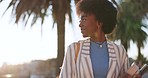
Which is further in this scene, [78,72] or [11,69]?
[11,69]

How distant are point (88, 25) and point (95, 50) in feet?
0.57

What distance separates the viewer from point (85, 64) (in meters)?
2.84

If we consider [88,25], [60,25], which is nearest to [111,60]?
[88,25]

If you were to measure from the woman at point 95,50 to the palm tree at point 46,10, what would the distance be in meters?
14.0

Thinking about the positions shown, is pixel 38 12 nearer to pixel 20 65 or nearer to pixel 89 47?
pixel 89 47

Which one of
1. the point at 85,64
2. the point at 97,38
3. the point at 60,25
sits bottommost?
the point at 85,64

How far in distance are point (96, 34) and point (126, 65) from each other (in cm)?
29

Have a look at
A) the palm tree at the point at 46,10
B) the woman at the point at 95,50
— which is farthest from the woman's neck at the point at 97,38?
the palm tree at the point at 46,10

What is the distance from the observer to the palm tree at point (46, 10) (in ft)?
56.2

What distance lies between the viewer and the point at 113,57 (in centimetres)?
293

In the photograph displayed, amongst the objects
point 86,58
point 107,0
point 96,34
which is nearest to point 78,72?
point 86,58

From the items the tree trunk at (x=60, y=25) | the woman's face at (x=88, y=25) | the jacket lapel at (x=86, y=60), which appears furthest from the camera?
the tree trunk at (x=60, y=25)

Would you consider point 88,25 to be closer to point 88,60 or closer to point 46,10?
point 88,60

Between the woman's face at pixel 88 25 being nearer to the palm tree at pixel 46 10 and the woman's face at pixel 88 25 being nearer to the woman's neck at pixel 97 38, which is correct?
the woman's neck at pixel 97 38
